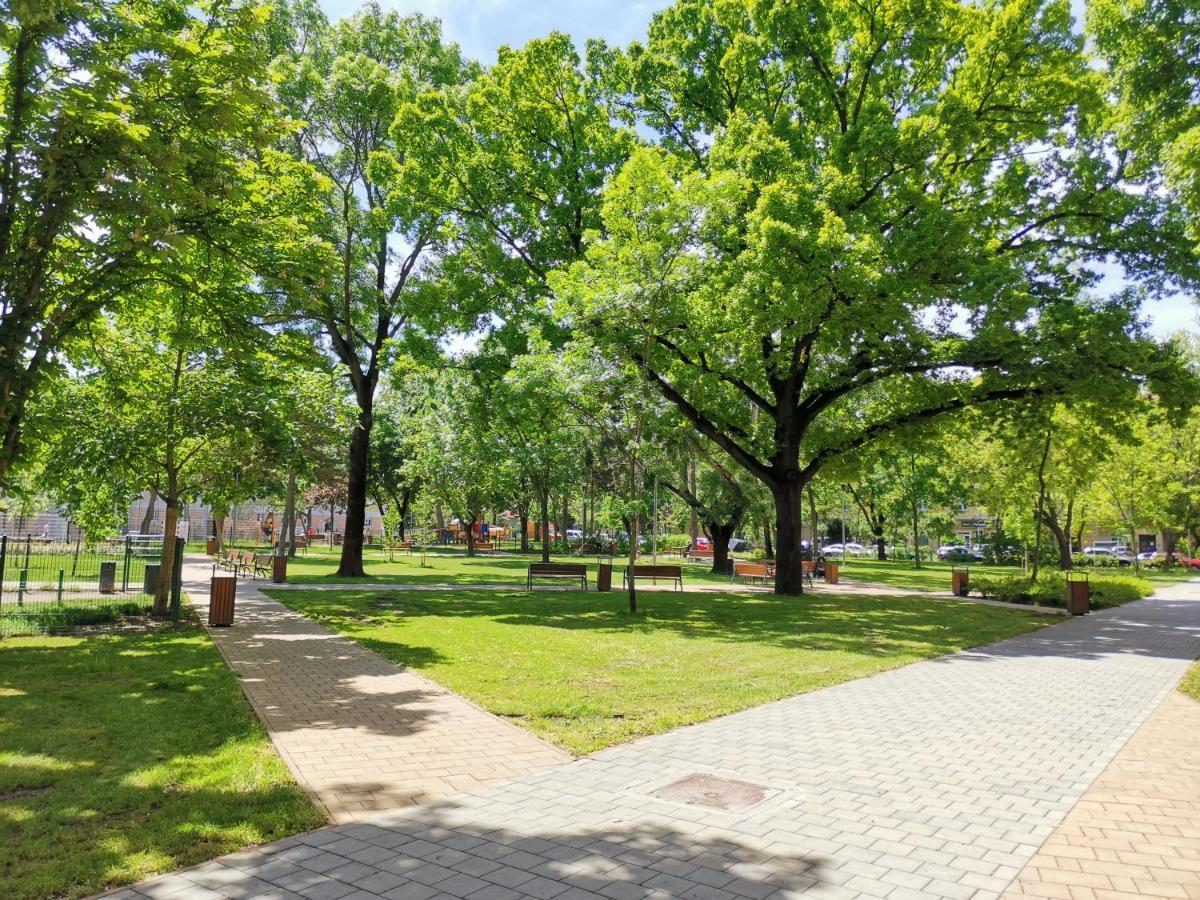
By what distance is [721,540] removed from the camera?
34250 millimetres

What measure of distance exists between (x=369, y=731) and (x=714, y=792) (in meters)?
3.23

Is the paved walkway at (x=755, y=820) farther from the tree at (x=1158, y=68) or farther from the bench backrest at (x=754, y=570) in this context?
the bench backrest at (x=754, y=570)

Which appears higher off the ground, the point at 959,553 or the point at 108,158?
the point at 108,158

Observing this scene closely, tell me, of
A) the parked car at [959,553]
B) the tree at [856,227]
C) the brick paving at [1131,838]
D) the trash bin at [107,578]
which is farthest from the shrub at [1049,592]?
the parked car at [959,553]

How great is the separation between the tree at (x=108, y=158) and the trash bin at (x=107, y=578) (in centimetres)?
728

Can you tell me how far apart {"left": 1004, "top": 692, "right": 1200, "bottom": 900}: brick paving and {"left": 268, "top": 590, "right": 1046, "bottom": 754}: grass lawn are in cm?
338

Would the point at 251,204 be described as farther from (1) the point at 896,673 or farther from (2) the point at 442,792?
(1) the point at 896,673

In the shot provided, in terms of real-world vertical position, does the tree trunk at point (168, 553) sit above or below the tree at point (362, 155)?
below

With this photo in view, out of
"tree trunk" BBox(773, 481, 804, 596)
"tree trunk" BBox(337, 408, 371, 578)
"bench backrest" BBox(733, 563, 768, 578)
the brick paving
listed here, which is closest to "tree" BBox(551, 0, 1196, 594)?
"tree trunk" BBox(773, 481, 804, 596)

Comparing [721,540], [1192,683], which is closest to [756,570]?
[721,540]

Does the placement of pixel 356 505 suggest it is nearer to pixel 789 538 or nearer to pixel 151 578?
pixel 151 578

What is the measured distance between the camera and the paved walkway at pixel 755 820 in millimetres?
3910

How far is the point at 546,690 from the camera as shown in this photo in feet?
28.4

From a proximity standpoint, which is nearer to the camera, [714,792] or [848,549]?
[714,792]
